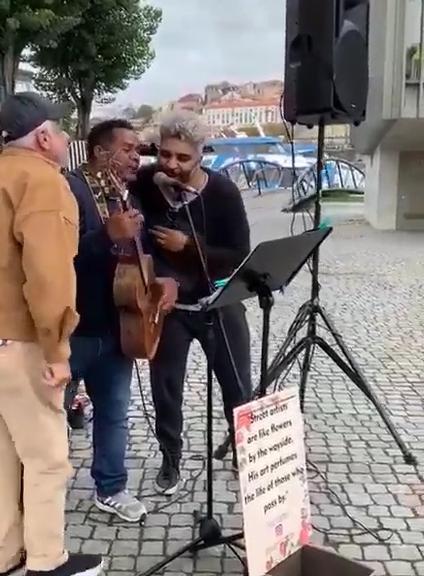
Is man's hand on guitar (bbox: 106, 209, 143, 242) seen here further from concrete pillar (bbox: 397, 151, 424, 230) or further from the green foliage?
concrete pillar (bbox: 397, 151, 424, 230)

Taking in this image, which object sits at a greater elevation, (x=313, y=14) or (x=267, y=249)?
(x=313, y=14)

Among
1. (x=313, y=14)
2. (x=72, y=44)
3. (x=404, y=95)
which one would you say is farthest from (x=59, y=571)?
(x=72, y=44)

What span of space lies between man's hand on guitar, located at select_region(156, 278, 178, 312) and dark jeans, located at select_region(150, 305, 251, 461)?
0.17 metres

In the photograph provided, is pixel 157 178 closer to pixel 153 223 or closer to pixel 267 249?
pixel 153 223

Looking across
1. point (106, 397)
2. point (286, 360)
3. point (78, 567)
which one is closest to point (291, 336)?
point (286, 360)

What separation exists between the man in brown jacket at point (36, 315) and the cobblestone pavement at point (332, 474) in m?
0.48

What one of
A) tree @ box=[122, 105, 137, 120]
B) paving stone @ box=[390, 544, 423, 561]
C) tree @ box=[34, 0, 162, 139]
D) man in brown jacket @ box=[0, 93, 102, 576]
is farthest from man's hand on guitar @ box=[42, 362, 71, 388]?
tree @ box=[34, 0, 162, 139]

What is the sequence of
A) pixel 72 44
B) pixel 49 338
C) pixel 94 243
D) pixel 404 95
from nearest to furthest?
pixel 49 338 < pixel 94 243 < pixel 404 95 < pixel 72 44

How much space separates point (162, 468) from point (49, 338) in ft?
4.72

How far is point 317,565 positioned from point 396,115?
1183cm

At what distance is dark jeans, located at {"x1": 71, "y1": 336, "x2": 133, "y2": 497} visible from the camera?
3.21 m

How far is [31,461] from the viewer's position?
107 inches

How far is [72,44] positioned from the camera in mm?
18812

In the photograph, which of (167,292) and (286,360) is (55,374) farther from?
(286,360)
